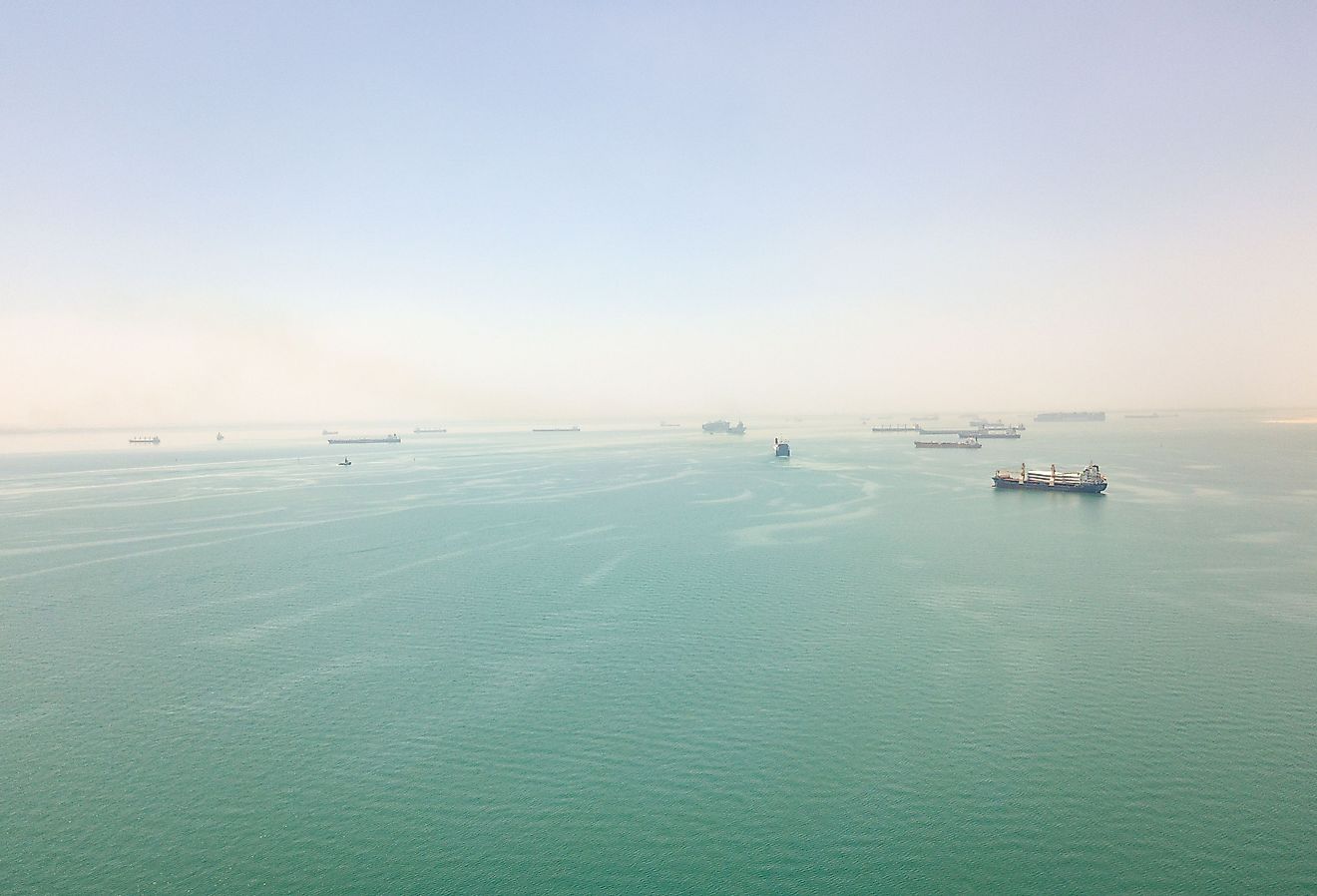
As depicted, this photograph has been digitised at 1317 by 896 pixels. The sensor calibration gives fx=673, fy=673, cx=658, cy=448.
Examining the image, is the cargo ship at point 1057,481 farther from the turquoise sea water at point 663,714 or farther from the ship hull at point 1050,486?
the turquoise sea water at point 663,714

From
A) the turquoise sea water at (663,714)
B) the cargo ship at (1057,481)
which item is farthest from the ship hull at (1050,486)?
the turquoise sea water at (663,714)

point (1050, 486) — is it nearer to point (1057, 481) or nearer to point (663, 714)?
point (1057, 481)

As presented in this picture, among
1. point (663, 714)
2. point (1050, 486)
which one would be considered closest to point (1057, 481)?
point (1050, 486)

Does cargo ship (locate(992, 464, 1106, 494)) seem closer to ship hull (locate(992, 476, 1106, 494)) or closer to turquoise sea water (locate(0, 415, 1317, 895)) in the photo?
ship hull (locate(992, 476, 1106, 494))

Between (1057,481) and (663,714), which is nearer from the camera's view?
(663,714)

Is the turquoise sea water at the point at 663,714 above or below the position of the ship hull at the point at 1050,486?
below

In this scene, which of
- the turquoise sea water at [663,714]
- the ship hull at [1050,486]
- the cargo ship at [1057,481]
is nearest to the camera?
the turquoise sea water at [663,714]

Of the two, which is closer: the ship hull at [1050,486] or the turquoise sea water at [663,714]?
the turquoise sea water at [663,714]

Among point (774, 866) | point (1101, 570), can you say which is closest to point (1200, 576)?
point (1101, 570)
